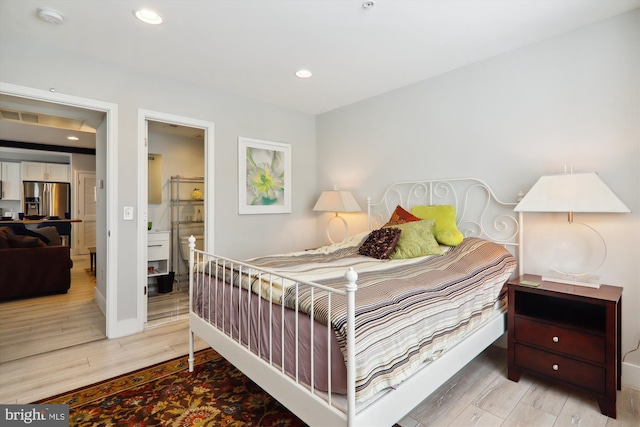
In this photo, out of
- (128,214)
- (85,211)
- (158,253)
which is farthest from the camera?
(85,211)

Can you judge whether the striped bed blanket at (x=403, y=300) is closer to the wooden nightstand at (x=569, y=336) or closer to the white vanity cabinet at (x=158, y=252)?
the wooden nightstand at (x=569, y=336)

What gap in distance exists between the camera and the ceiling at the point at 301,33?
2057mm

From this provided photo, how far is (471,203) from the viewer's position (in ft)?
9.48

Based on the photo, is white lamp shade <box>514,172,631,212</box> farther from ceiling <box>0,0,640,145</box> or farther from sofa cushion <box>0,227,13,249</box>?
sofa cushion <box>0,227,13,249</box>

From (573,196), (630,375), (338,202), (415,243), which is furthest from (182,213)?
(630,375)

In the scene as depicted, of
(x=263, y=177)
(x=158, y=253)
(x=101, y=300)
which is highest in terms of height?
(x=263, y=177)

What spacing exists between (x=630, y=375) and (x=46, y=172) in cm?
946

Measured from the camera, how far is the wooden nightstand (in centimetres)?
185

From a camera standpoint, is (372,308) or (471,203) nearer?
(372,308)

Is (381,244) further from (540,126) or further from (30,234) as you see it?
(30,234)

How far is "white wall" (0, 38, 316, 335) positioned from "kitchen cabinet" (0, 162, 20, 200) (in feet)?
19.4

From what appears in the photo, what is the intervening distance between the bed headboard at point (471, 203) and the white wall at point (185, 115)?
4.66ft

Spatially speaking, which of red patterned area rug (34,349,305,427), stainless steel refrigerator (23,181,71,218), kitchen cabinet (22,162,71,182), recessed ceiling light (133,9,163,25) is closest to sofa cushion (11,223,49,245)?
stainless steel refrigerator (23,181,71,218)

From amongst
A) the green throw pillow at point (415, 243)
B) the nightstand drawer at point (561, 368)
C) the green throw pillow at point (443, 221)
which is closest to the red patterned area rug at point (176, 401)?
the green throw pillow at point (415, 243)
